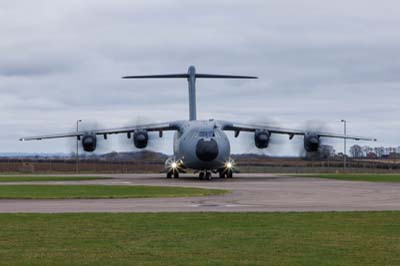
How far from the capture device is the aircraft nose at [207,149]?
2105 inches

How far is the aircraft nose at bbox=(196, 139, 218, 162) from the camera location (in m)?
53.5

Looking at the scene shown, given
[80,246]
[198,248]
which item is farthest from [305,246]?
[80,246]

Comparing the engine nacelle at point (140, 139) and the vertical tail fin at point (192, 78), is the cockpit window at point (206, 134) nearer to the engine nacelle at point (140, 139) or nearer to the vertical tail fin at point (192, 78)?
the engine nacelle at point (140, 139)

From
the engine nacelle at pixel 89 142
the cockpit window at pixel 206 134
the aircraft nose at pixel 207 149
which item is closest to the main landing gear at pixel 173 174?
the engine nacelle at pixel 89 142

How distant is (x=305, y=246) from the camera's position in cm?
1503

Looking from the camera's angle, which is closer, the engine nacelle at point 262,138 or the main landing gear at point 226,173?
the engine nacelle at point 262,138

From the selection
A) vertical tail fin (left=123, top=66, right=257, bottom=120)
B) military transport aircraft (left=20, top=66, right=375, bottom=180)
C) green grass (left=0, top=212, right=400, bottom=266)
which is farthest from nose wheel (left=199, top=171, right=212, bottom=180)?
green grass (left=0, top=212, right=400, bottom=266)

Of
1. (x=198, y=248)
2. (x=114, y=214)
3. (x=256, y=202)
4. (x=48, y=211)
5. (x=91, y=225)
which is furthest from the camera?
(x=256, y=202)

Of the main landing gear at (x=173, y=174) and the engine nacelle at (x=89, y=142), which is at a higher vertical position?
the engine nacelle at (x=89, y=142)

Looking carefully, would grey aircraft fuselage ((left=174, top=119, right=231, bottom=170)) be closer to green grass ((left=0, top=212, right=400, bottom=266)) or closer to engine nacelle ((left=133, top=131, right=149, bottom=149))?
engine nacelle ((left=133, top=131, right=149, bottom=149))

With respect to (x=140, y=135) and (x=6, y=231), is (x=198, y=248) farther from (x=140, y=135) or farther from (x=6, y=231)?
(x=140, y=135)

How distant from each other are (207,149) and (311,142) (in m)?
10.2

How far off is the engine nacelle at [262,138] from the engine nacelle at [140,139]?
27.9 ft

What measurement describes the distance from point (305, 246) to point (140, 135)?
1758 inches
